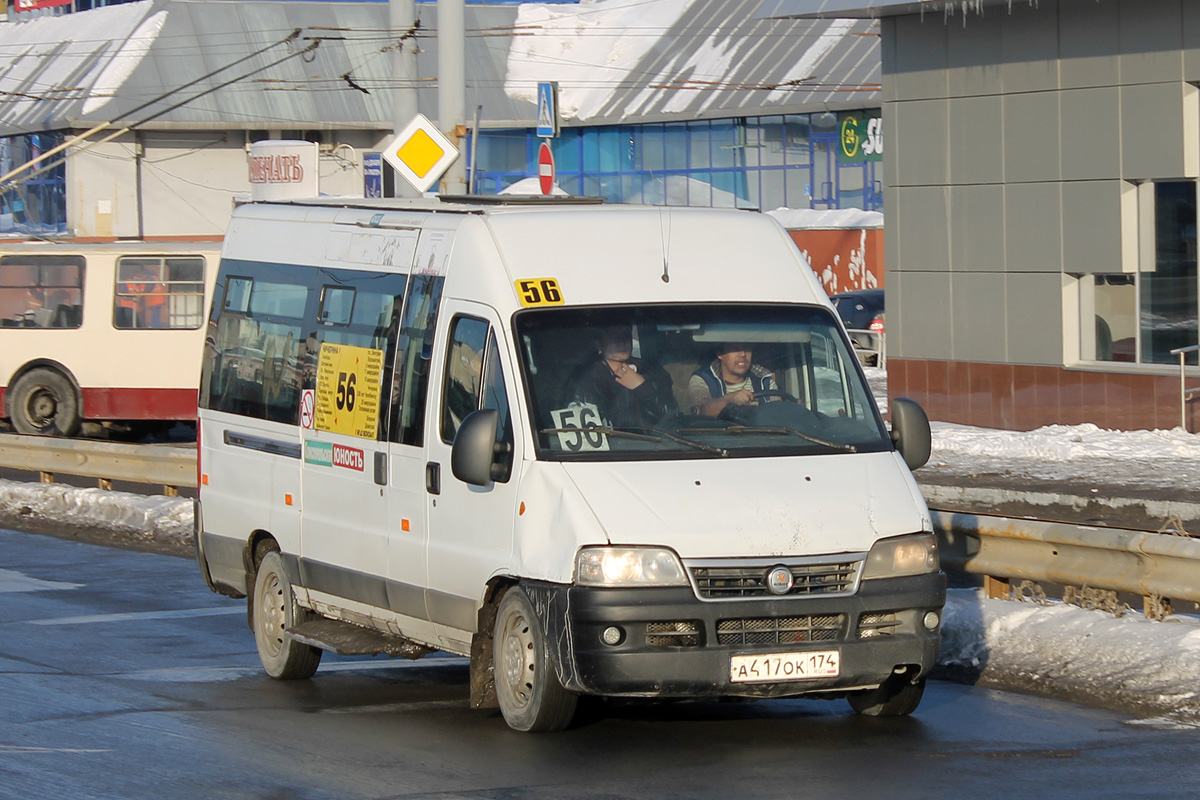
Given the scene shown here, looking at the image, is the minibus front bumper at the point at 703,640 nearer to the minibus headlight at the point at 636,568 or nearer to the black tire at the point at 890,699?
the minibus headlight at the point at 636,568

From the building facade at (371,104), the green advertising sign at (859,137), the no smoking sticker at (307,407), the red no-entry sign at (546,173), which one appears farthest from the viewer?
the building facade at (371,104)

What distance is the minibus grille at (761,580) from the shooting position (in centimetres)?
689

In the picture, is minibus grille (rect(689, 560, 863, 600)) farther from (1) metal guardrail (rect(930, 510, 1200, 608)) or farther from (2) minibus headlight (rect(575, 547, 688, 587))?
(1) metal guardrail (rect(930, 510, 1200, 608))

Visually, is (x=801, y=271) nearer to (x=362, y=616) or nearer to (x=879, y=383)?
(x=362, y=616)

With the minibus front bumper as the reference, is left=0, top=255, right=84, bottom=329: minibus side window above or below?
above

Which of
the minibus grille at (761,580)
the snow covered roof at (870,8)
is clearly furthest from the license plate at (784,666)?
the snow covered roof at (870,8)

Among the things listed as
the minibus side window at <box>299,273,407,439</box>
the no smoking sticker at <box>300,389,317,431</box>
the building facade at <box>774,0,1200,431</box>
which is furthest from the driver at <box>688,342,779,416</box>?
the building facade at <box>774,0,1200,431</box>

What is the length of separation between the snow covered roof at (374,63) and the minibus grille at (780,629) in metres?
41.3

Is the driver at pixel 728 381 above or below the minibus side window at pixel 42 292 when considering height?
below

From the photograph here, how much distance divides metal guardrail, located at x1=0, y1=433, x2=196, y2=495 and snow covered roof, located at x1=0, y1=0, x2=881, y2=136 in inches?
1227

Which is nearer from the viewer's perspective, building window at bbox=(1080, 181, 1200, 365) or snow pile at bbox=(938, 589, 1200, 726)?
snow pile at bbox=(938, 589, 1200, 726)

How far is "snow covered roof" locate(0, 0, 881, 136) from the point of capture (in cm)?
4981

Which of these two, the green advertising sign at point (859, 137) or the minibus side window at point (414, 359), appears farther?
the green advertising sign at point (859, 137)

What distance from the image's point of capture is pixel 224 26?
178ft
